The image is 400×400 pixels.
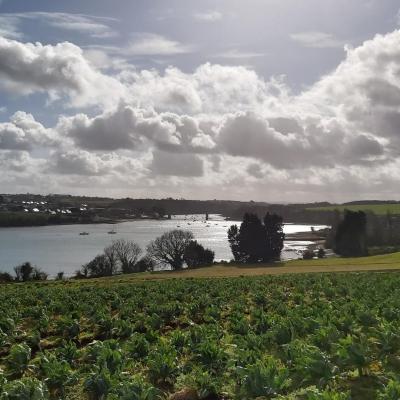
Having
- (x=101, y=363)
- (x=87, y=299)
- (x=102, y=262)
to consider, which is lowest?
(x=102, y=262)

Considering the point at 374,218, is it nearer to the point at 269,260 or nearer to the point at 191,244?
the point at 269,260

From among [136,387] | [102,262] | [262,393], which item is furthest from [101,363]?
[102,262]

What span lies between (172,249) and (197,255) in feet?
27.2

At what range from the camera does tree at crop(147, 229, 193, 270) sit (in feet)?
351

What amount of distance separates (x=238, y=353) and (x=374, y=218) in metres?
151

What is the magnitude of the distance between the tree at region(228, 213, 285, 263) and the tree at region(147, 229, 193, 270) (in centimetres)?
1125

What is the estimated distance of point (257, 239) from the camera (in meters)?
103

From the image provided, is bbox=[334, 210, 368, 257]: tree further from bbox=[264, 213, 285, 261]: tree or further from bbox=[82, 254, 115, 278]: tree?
bbox=[82, 254, 115, 278]: tree

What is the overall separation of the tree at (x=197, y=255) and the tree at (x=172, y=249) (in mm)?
2680

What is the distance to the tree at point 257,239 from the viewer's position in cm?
10344

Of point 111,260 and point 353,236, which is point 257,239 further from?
point 111,260

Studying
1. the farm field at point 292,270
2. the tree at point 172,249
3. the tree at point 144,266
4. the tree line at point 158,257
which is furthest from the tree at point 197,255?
the farm field at point 292,270

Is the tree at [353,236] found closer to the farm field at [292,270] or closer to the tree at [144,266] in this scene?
the farm field at [292,270]

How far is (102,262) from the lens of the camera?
3994 inches
